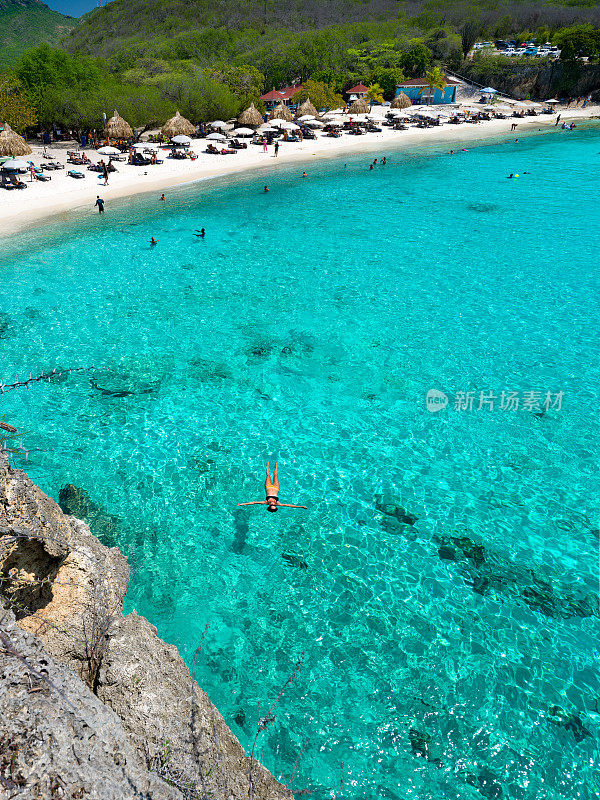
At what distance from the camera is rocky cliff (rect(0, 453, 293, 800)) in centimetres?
388

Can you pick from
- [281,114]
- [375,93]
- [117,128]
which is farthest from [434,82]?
[117,128]

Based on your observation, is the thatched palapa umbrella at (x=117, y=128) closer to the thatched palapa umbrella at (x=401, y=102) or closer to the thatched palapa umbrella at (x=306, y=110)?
the thatched palapa umbrella at (x=306, y=110)

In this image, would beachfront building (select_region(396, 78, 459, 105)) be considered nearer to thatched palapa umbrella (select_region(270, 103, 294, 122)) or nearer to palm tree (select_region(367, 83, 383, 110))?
palm tree (select_region(367, 83, 383, 110))

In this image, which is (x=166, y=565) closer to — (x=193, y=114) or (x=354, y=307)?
(x=354, y=307)

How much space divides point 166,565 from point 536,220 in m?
33.5

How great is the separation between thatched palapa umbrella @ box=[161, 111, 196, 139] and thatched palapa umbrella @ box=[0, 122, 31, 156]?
44.4 feet

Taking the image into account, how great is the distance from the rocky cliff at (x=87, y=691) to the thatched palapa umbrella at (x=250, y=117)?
52247 millimetres

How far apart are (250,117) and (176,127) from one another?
9.35 m

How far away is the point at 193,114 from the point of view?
164 ft

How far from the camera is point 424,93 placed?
244 ft

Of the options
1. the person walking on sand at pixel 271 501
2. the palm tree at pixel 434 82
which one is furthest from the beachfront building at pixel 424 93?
the person walking on sand at pixel 271 501

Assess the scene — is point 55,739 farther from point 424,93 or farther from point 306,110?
point 424,93

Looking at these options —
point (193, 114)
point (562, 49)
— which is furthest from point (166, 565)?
point (562, 49)

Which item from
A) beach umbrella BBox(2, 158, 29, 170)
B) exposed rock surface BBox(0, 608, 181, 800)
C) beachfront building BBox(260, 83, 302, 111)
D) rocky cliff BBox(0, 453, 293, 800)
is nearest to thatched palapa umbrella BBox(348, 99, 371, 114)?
A: beachfront building BBox(260, 83, 302, 111)
